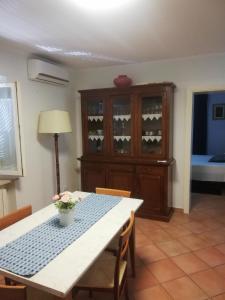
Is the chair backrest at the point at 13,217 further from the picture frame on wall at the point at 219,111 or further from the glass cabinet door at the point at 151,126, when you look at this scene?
the picture frame on wall at the point at 219,111

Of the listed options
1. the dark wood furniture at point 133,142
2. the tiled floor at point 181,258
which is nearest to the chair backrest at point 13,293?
the tiled floor at point 181,258

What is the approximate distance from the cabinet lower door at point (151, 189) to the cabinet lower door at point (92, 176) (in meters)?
0.59

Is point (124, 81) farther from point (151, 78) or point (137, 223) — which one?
point (137, 223)

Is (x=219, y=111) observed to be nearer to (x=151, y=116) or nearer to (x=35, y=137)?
(x=151, y=116)

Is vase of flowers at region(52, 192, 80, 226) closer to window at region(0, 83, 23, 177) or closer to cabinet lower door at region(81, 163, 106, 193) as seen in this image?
window at region(0, 83, 23, 177)

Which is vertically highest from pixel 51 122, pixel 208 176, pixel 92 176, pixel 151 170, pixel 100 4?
pixel 100 4

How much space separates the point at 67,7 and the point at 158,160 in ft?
7.26

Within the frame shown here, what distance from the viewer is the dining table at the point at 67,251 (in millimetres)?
1122

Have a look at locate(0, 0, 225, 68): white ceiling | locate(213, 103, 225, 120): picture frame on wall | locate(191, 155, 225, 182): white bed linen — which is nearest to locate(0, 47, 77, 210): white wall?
locate(0, 0, 225, 68): white ceiling

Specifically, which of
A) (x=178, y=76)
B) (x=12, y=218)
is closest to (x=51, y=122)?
(x=12, y=218)

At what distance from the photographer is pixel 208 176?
4.40m

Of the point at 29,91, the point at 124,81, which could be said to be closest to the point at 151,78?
the point at 124,81

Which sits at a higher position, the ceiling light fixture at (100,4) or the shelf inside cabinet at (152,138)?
the ceiling light fixture at (100,4)

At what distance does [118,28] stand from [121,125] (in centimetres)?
160
